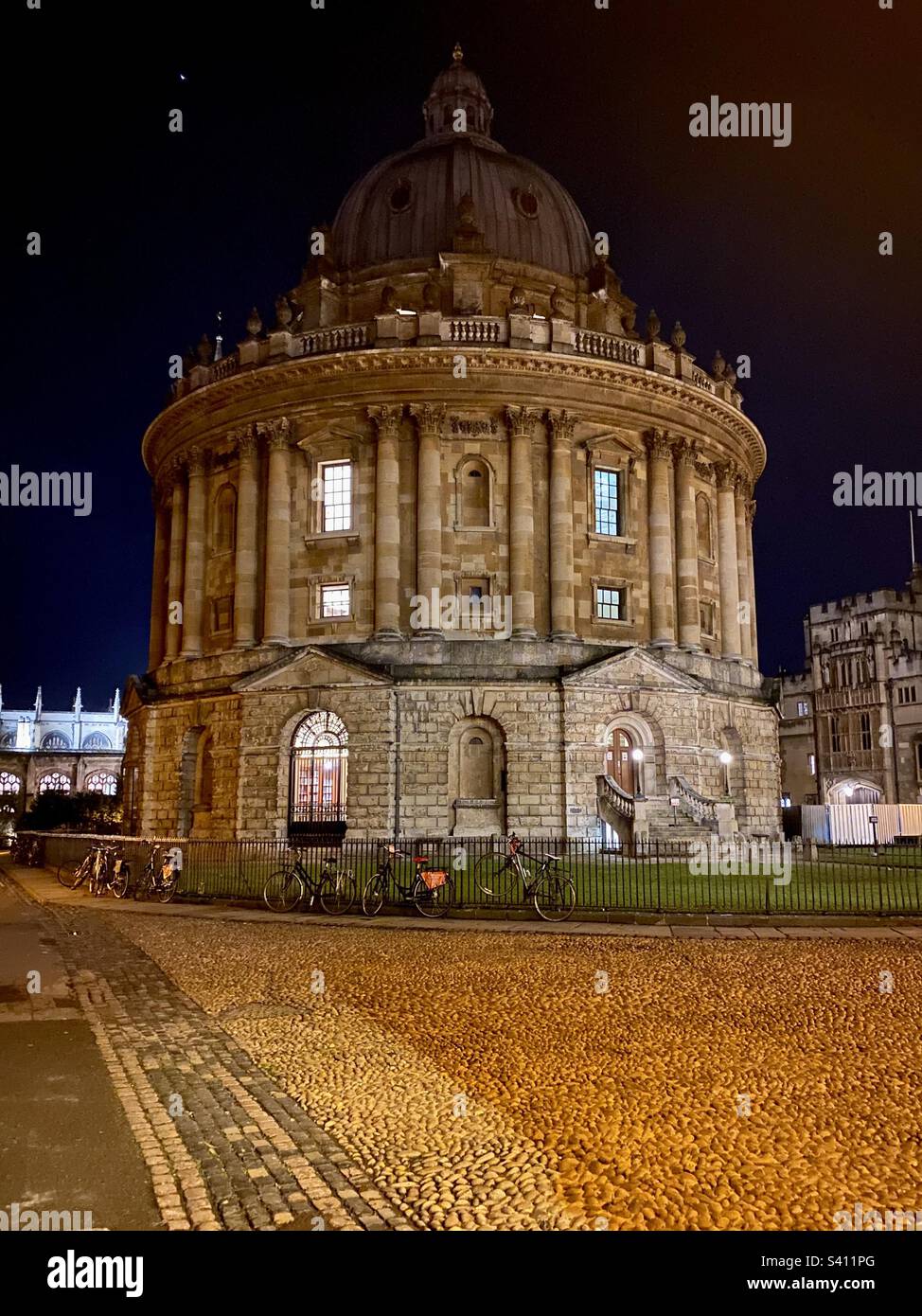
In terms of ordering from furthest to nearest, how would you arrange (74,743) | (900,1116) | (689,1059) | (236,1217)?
(74,743) → (689,1059) → (900,1116) → (236,1217)

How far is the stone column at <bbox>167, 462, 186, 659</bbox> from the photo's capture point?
39.9 meters

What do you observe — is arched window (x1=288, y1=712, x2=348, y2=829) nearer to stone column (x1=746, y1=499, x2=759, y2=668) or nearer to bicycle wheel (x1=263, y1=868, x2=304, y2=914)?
bicycle wheel (x1=263, y1=868, x2=304, y2=914)

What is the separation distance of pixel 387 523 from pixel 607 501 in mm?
8830

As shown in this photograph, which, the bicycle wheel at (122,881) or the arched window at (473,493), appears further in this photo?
the arched window at (473,493)

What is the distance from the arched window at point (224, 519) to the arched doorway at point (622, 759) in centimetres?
1710

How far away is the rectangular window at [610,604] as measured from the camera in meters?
35.8

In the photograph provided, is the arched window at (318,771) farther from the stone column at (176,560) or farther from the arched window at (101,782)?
the arched window at (101,782)

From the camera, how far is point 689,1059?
775 cm

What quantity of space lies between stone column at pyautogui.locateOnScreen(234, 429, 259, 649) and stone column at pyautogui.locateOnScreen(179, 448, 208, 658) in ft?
8.45

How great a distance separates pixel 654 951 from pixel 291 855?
54.3 feet

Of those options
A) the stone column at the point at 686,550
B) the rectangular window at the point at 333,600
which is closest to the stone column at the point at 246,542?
the rectangular window at the point at 333,600

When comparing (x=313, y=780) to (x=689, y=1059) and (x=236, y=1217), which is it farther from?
(x=236, y=1217)

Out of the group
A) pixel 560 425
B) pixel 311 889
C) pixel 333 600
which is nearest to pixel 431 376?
pixel 560 425
